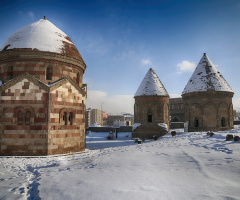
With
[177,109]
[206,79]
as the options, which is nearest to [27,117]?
[206,79]

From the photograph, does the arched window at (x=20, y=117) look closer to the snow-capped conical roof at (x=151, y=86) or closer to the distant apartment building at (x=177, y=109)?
the snow-capped conical roof at (x=151, y=86)

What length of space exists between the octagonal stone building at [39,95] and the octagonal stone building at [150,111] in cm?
1189

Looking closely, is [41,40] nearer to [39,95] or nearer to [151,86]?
[39,95]

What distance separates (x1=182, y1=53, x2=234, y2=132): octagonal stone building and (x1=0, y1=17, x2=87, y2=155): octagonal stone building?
46.8 feet

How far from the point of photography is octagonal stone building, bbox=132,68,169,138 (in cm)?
2275

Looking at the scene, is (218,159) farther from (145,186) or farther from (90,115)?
(90,115)

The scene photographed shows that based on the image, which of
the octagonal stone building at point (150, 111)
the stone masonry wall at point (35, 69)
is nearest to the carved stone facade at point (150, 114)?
the octagonal stone building at point (150, 111)

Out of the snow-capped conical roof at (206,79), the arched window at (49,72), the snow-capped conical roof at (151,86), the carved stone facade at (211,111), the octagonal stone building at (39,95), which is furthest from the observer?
the snow-capped conical roof at (151,86)

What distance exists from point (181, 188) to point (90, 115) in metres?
78.0

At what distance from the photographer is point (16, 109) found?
420 inches

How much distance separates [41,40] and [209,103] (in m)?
18.3

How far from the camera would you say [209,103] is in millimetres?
20594

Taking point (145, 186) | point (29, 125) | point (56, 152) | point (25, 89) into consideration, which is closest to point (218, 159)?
point (145, 186)

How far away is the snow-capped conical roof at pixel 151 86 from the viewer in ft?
76.5
